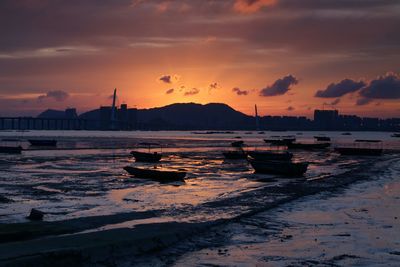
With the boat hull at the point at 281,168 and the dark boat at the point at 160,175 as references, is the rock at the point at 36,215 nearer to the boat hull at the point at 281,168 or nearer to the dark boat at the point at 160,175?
the dark boat at the point at 160,175

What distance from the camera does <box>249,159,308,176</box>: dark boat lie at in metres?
45.3

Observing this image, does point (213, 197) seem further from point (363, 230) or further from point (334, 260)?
point (334, 260)

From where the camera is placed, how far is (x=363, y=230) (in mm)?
21078

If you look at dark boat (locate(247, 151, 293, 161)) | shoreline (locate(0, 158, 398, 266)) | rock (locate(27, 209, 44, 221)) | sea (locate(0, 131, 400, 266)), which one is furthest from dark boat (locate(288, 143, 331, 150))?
rock (locate(27, 209, 44, 221))

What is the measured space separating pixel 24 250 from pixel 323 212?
16.0 m

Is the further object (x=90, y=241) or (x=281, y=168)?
(x=281, y=168)

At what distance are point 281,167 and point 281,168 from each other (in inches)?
3.8

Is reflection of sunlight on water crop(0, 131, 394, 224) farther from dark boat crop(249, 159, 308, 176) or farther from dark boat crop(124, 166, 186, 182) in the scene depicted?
dark boat crop(249, 159, 308, 176)

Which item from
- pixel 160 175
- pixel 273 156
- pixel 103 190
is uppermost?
pixel 273 156

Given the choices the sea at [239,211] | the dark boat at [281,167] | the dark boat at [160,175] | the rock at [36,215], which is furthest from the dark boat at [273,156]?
the rock at [36,215]

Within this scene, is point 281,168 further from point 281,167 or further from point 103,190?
point 103,190

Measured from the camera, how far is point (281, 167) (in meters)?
46.3

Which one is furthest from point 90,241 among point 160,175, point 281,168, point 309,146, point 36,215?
point 309,146

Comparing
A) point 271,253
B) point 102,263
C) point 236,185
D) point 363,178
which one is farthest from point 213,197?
point 363,178
